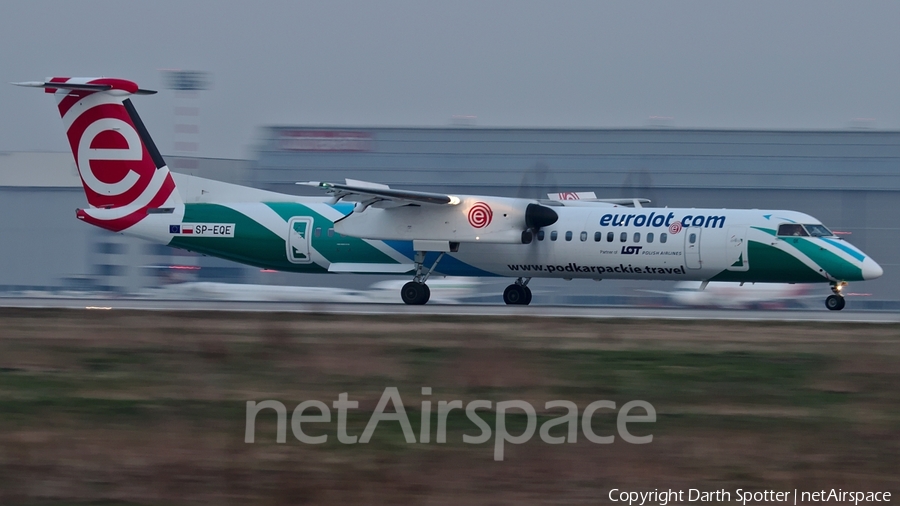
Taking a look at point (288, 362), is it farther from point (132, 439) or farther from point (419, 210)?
point (419, 210)

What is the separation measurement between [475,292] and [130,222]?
14092mm

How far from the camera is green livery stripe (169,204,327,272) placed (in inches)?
938

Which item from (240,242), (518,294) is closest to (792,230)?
(518,294)

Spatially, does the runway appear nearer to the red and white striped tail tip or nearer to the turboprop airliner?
the turboprop airliner

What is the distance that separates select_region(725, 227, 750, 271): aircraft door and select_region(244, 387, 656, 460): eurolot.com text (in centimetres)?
1196

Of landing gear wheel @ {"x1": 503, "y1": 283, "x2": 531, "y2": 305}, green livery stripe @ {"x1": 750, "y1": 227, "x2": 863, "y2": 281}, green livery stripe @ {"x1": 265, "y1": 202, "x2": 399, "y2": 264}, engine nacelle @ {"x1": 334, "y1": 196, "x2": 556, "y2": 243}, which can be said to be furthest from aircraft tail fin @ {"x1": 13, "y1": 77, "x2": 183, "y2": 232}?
green livery stripe @ {"x1": 750, "y1": 227, "x2": 863, "y2": 281}

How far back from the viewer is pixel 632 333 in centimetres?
1656

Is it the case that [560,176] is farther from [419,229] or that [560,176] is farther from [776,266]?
[776,266]

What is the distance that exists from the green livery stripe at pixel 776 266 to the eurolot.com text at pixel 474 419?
12073 millimetres

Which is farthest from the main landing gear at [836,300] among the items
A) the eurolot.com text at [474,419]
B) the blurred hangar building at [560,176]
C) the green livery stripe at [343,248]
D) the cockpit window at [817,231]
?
the blurred hangar building at [560,176]

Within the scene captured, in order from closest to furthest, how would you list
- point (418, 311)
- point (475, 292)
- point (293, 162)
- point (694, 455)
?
point (694, 455), point (418, 311), point (475, 292), point (293, 162)

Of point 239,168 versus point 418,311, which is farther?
point 239,168

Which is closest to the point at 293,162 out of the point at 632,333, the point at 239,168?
the point at 239,168

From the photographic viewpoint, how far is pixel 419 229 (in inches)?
896
